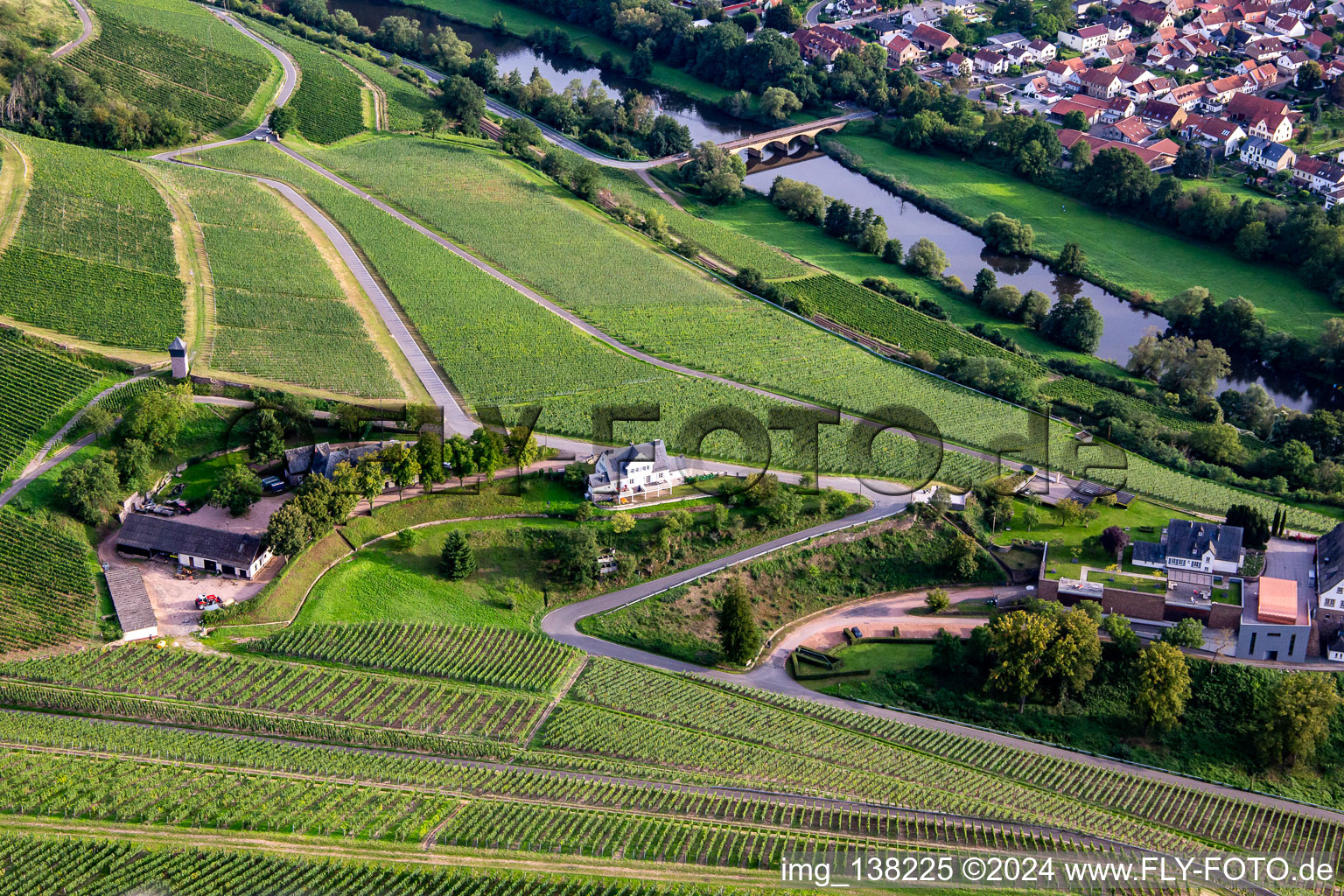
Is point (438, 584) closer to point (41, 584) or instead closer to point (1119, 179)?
point (41, 584)

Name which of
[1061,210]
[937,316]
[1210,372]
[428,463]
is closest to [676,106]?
[1061,210]

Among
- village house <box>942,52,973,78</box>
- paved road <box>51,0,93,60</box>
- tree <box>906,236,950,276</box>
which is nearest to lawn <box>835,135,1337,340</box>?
tree <box>906,236,950,276</box>

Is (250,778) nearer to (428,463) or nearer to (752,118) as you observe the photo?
(428,463)

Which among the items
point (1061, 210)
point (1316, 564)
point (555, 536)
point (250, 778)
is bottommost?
point (250, 778)

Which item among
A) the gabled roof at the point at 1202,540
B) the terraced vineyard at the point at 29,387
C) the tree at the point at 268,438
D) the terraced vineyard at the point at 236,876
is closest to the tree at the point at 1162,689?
the gabled roof at the point at 1202,540

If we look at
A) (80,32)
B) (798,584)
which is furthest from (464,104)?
(798,584)

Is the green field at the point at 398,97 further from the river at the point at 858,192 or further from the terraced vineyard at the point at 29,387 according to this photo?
the terraced vineyard at the point at 29,387
